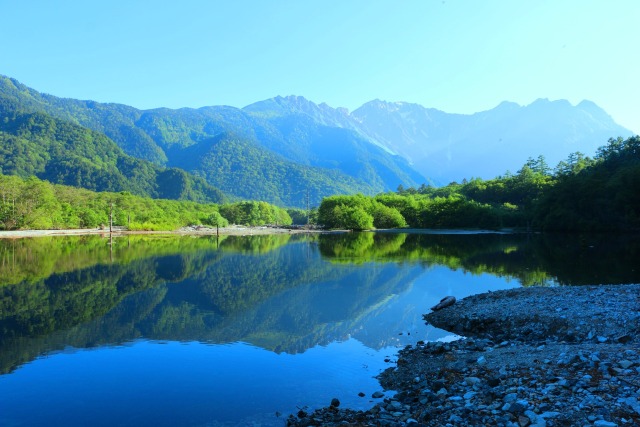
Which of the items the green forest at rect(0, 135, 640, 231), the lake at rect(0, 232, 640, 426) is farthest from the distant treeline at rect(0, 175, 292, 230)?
the lake at rect(0, 232, 640, 426)

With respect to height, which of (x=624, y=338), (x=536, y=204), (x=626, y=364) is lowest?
(x=624, y=338)

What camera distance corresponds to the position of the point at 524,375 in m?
9.16

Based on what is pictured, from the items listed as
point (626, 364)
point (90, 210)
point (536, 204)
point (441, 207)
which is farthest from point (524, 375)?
point (90, 210)

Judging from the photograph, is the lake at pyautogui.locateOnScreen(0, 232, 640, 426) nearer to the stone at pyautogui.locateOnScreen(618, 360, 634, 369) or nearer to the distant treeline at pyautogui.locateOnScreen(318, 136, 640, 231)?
the stone at pyautogui.locateOnScreen(618, 360, 634, 369)

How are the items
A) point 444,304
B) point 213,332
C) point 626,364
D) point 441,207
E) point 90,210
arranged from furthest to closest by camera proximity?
point 441,207 < point 90,210 < point 444,304 < point 213,332 < point 626,364

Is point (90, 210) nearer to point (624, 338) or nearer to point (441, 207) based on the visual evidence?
point (441, 207)

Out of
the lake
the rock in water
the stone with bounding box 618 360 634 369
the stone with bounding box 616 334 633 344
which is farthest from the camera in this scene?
the rock in water

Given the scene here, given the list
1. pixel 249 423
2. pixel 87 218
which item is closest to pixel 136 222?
pixel 87 218

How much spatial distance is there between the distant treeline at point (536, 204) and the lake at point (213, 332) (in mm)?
42441

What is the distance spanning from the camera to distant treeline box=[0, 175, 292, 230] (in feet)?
290

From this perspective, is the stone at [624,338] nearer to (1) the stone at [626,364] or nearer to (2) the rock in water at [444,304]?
(1) the stone at [626,364]

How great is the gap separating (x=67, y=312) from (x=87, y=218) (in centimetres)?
9762

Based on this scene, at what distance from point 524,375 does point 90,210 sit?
115m

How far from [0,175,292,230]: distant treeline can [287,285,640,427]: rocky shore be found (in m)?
98.2
